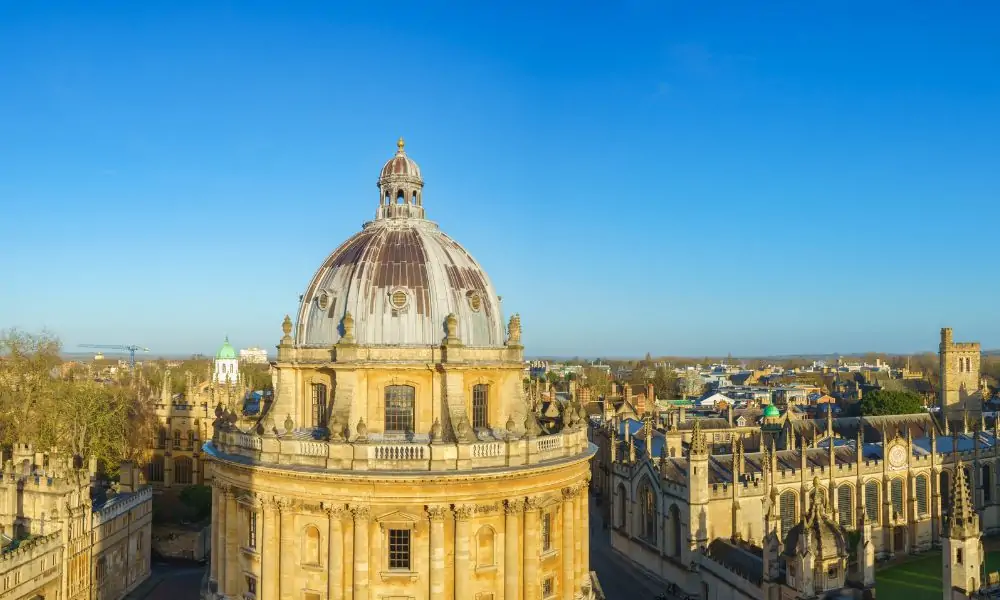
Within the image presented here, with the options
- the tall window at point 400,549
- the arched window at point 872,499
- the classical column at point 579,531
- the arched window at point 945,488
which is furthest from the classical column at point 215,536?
the arched window at point 945,488

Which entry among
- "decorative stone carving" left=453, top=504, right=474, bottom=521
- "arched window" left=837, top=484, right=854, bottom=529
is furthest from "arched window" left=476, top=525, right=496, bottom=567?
"arched window" left=837, top=484, right=854, bottom=529

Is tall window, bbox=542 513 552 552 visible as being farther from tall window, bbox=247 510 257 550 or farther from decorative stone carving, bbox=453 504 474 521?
tall window, bbox=247 510 257 550

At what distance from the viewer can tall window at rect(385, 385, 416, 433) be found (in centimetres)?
3266

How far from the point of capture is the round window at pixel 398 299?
33.5 metres

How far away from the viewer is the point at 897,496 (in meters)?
53.2

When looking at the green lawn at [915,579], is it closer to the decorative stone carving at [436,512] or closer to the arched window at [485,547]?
the arched window at [485,547]

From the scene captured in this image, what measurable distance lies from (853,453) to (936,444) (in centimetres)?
836

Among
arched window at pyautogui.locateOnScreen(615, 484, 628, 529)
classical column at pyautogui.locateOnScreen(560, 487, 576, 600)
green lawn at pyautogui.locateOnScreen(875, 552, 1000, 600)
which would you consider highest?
classical column at pyautogui.locateOnScreen(560, 487, 576, 600)

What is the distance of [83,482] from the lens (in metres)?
39.8

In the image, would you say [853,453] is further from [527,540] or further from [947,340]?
[947,340]

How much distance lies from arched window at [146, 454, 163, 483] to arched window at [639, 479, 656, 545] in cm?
4166

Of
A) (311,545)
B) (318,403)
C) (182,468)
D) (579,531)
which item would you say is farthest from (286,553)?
(182,468)

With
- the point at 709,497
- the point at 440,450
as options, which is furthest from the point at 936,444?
the point at 440,450

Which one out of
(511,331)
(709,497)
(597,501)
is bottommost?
(597,501)
